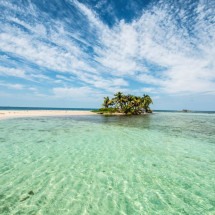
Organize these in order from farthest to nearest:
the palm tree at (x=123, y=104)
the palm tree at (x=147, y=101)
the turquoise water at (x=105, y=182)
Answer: the palm tree at (x=147, y=101)
the palm tree at (x=123, y=104)
the turquoise water at (x=105, y=182)

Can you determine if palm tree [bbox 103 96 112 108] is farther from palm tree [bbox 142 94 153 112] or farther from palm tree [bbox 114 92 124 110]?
palm tree [bbox 142 94 153 112]

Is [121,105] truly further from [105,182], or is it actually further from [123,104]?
[105,182]

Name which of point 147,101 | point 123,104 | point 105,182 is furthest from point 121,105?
point 105,182

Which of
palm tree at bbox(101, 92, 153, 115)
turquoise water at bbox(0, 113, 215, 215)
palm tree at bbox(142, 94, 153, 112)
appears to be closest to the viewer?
turquoise water at bbox(0, 113, 215, 215)

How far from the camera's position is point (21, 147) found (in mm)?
12898

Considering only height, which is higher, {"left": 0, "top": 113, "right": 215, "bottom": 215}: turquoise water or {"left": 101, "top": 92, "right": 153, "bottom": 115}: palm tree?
{"left": 101, "top": 92, "right": 153, "bottom": 115}: palm tree

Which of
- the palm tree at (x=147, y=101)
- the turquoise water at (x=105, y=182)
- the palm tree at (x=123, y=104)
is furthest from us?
the palm tree at (x=147, y=101)

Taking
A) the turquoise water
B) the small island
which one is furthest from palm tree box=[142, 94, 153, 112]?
the turquoise water

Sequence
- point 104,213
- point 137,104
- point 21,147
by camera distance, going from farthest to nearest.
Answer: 1. point 137,104
2. point 21,147
3. point 104,213

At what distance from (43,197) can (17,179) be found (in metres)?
2.10

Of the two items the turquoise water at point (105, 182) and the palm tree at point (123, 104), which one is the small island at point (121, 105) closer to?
the palm tree at point (123, 104)

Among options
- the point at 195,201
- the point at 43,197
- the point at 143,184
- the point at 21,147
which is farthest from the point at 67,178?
the point at 21,147

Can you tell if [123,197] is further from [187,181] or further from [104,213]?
[187,181]

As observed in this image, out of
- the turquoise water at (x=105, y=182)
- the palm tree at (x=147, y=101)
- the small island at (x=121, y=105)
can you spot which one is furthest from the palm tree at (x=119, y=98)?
the turquoise water at (x=105, y=182)
